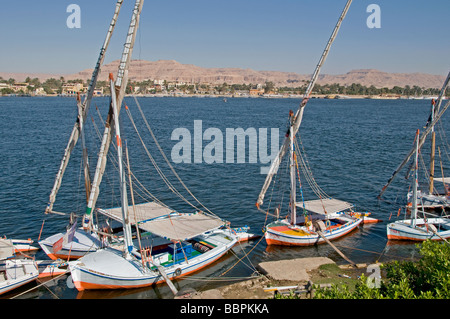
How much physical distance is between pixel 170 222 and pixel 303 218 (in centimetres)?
1269

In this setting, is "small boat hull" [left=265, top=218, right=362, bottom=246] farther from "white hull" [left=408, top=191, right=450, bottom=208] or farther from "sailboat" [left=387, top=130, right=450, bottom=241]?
"white hull" [left=408, top=191, right=450, bottom=208]

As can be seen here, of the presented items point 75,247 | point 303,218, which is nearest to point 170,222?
point 75,247

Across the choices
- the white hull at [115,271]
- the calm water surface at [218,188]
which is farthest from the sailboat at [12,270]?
the white hull at [115,271]

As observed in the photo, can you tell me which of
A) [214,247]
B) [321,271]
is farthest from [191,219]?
[321,271]

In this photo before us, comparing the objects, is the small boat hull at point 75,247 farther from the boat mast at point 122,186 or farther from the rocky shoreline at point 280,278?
the rocky shoreline at point 280,278

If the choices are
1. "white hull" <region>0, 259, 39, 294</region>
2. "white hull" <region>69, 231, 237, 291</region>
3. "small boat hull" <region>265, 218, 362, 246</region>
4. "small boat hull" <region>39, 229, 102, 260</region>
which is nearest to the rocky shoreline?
"white hull" <region>69, 231, 237, 291</region>

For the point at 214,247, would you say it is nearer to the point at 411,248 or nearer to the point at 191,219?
the point at 191,219

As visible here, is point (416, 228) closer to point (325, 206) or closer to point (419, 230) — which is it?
point (419, 230)

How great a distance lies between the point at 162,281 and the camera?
25.8 metres

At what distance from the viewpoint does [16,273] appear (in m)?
25.2

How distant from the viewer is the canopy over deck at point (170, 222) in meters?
26.8

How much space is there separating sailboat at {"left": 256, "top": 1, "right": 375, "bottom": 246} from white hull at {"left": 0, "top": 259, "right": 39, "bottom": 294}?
17.1 m

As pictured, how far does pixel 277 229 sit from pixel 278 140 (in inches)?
2168

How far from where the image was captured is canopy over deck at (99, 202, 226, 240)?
26.8 metres
